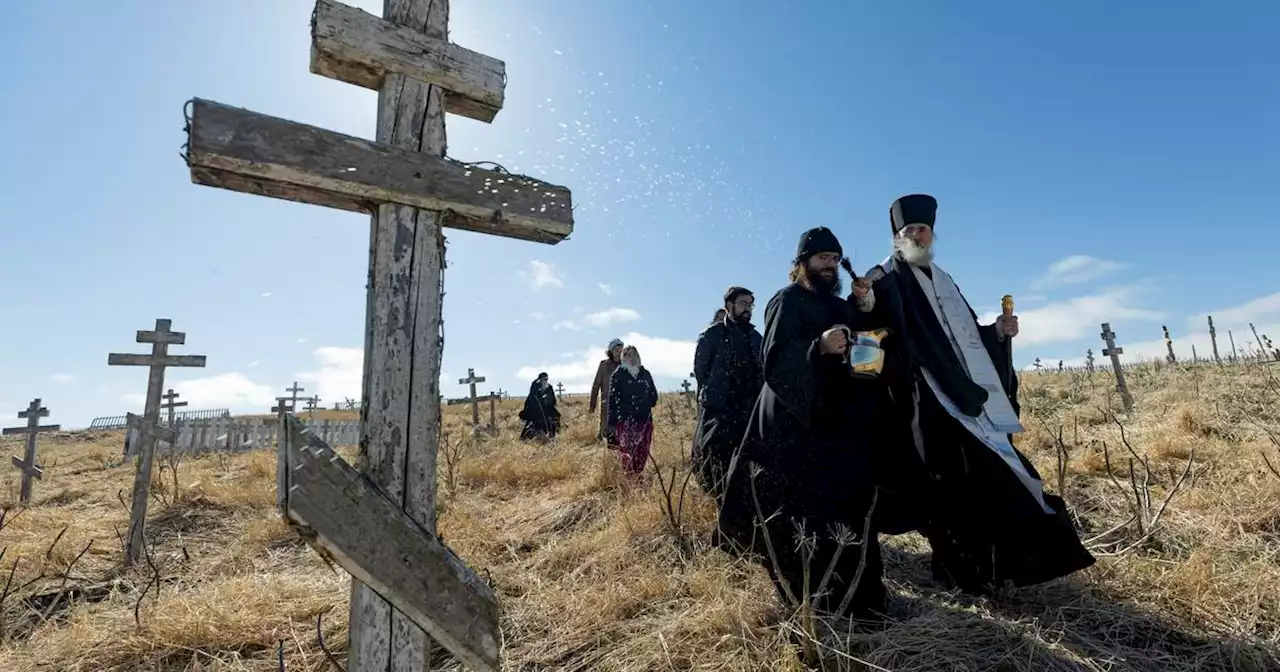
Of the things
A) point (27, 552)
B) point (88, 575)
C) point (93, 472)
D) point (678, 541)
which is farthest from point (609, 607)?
point (93, 472)

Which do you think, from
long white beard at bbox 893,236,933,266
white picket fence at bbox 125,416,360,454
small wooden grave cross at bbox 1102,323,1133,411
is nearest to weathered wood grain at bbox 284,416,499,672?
long white beard at bbox 893,236,933,266

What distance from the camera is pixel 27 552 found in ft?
17.7

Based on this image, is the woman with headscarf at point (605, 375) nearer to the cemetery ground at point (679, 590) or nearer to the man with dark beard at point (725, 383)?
the cemetery ground at point (679, 590)

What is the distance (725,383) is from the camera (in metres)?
4.68

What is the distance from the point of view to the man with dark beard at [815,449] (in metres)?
2.75

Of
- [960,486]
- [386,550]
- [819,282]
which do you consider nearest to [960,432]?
[960,486]

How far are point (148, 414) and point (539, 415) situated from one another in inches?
270

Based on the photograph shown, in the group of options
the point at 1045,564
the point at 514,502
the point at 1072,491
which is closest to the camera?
the point at 1045,564

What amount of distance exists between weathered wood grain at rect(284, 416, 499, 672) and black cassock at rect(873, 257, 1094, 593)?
→ 7.48 feet

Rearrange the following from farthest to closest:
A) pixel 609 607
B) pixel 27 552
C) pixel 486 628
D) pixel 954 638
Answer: pixel 27 552 < pixel 609 607 < pixel 954 638 < pixel 486 628

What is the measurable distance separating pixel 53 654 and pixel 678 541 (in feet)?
11.6

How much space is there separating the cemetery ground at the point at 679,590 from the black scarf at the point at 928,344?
1.00 metres

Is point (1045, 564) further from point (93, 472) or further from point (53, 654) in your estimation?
point (93, 472)

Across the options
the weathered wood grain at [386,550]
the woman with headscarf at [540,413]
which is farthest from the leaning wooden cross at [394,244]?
the woman with headscarf at [540,413]
